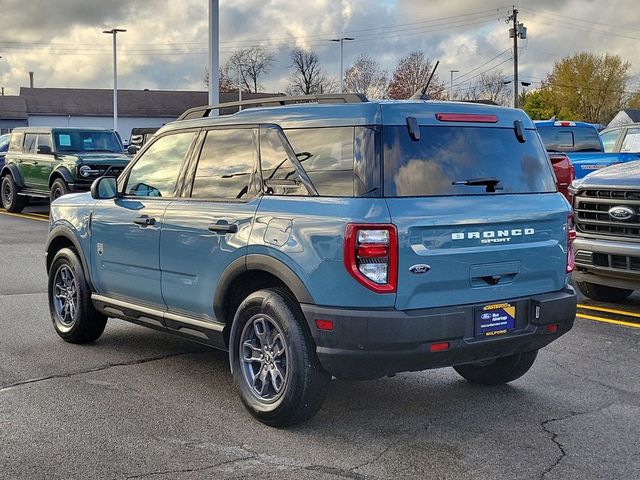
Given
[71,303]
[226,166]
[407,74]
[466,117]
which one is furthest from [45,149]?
[407,74]

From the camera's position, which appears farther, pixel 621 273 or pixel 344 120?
pixel 621 273

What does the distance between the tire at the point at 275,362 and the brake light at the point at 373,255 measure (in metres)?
0.56

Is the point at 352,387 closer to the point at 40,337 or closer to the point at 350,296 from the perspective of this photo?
the point at 350,296

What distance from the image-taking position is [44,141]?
18828mm

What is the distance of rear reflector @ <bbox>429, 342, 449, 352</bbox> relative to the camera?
14.6 feet

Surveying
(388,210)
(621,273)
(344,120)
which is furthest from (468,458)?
(621,273)

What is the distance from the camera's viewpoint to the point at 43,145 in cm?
1880

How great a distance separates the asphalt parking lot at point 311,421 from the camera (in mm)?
4277

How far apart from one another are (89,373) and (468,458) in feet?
9.78

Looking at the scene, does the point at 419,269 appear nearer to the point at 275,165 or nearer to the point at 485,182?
the point at 485,182

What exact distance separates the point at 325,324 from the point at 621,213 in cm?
457

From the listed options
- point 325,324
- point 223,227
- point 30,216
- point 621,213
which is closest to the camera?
point 325,324

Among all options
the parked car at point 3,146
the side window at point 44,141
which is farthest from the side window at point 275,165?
the parked car at point 3,146

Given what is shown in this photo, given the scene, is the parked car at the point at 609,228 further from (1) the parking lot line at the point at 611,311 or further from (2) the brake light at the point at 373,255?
(2) the brake light at the point at 373,255
